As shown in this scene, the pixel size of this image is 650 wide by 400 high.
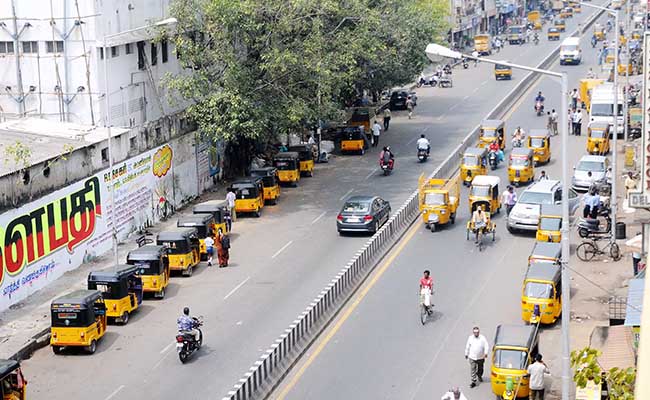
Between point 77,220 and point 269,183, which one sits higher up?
point 77,220

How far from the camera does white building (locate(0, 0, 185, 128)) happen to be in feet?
148

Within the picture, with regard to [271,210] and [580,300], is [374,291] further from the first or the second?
[271,210]

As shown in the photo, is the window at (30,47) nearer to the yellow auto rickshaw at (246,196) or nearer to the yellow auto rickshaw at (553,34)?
the yellow auto rickshaw at (246,196)

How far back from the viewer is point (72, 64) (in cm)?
4538

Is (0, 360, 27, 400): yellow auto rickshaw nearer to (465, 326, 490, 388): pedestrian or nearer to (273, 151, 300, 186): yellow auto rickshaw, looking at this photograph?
(465, 326, 490, 388): pedestrian

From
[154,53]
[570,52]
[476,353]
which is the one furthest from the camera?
[570,52]

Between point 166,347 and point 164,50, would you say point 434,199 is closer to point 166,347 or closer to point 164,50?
point 166,347

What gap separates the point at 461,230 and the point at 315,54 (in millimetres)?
10857

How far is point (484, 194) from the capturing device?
1762 inches

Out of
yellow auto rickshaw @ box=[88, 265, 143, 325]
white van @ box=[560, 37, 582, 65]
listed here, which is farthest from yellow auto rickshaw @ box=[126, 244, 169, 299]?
white van @ box=[560, 37, 582, 65]

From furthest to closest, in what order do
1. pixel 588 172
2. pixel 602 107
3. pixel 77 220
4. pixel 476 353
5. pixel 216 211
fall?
pixel 602 107, pixel 588 172, pixel 216 211, pixel 77 220, pixel 476 353

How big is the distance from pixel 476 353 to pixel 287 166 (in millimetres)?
25713

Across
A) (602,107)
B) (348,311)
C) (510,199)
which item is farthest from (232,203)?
(602,107)

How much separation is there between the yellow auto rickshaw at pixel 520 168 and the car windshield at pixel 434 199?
8610mm
